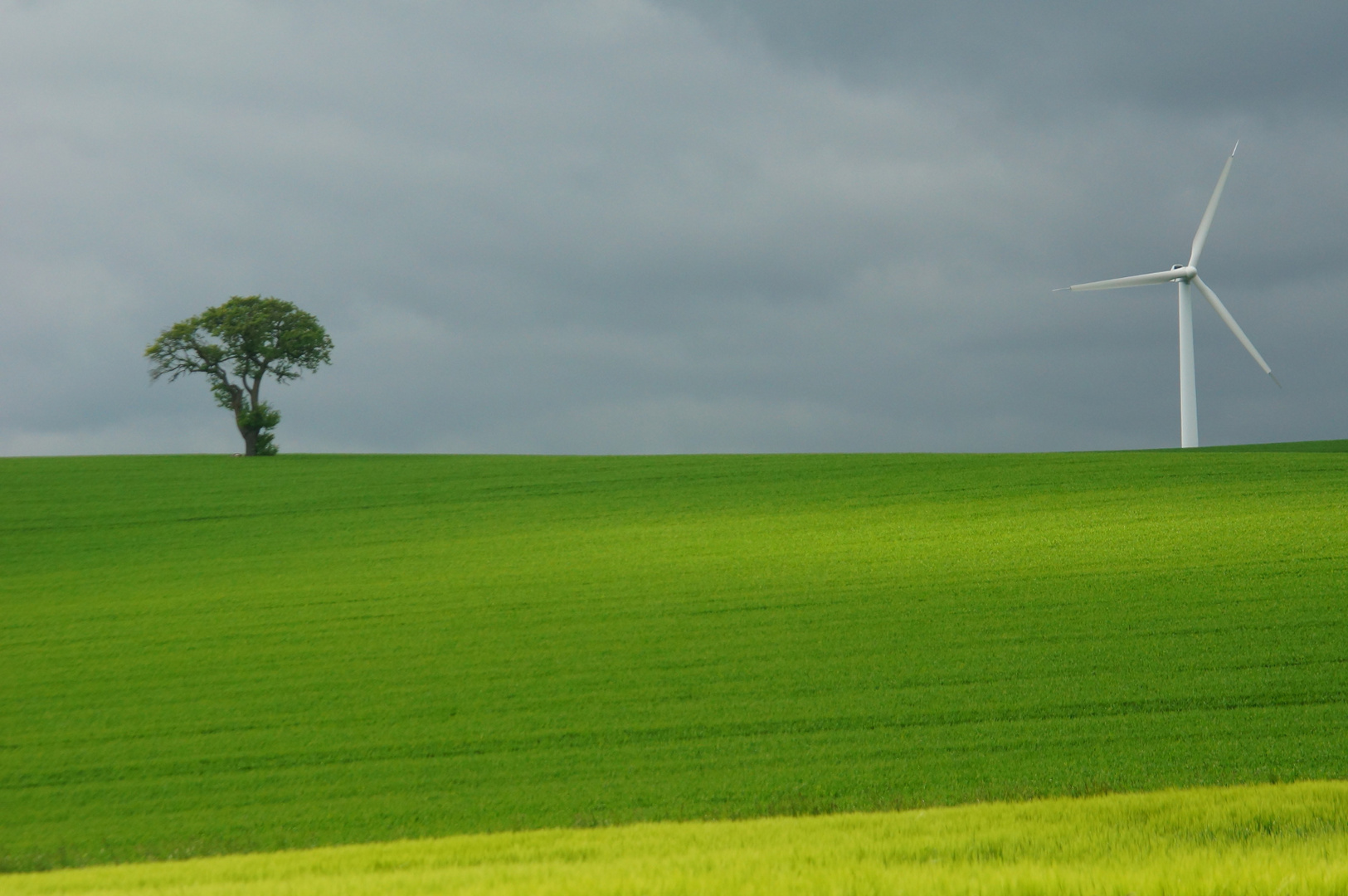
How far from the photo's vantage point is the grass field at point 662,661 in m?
10.4

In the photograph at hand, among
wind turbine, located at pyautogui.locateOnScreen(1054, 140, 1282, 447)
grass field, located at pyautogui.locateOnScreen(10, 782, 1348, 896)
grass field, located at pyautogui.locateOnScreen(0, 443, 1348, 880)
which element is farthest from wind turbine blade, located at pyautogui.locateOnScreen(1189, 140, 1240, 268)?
grass field, located at pyautogui.locateOnScreen(10, 782, 1348, 896)

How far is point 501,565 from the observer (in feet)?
72.4

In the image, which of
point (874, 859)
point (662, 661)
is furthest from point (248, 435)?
point (874, 859)

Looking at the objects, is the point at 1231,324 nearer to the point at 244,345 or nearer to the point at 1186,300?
the point at 1186,300

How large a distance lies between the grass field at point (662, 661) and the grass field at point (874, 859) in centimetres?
126

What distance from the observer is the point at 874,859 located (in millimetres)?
5828

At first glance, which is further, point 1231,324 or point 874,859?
point 1231,324

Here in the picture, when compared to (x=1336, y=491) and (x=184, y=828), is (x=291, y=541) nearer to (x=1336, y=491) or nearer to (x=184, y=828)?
(x=184, y=828)

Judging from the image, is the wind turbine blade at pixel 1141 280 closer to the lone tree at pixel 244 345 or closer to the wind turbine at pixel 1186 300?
the wind turbine at pixel 1186 300

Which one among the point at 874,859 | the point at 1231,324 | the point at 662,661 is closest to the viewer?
the point at 874,859

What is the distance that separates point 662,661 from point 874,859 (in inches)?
360

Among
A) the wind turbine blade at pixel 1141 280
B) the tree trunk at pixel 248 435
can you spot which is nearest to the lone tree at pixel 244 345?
the tree trunk at pixel 248 435

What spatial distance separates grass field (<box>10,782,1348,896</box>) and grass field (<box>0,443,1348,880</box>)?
1257 millimetres

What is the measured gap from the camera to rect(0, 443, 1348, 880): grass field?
411 inches
